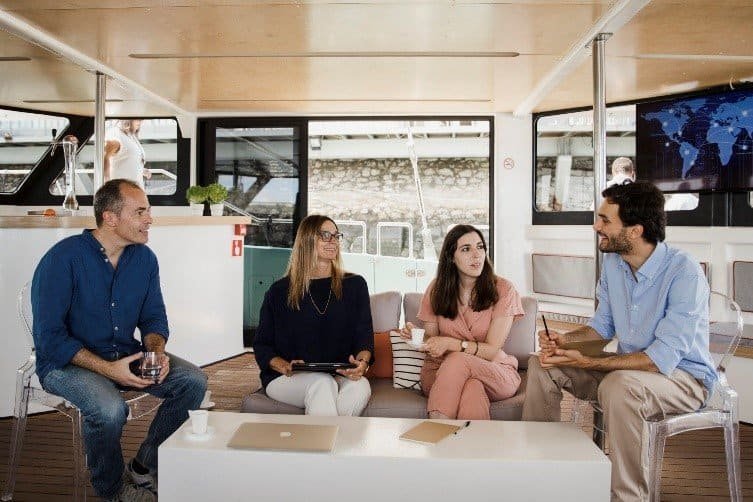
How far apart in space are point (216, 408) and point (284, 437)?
2415 millimetres

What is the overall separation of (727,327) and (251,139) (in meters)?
5.11

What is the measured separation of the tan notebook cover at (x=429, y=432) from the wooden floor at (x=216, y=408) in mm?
1068

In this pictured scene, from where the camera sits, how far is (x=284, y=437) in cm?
238

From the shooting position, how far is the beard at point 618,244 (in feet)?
9.78

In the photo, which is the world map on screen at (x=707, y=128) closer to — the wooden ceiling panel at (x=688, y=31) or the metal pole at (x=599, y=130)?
the wooden ceiling panel at (x=688, y=31)

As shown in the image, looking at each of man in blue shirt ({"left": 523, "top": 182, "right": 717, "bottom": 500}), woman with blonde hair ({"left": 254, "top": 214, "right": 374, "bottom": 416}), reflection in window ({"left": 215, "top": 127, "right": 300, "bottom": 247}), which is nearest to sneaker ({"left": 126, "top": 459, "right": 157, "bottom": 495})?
woman with blonde hair ({"left": 254, "top": 214, "right": 374, "bottom": 416})

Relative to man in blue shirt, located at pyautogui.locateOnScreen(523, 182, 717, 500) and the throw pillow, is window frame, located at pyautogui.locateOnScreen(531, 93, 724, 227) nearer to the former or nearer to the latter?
man in blue shirt, located at pyautogui.locateOnScreen(523, 182, 717, 500)

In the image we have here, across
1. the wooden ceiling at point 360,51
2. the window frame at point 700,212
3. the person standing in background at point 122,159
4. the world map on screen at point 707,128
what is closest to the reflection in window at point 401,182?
Answer: the window frame at point 700,212

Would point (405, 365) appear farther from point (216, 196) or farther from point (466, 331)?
point (216, 196)

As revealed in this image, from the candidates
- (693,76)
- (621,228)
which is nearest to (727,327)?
(621,228)

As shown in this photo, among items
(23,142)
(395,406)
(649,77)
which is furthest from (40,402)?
(23,142)

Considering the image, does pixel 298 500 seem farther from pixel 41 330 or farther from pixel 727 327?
pixel 727 327

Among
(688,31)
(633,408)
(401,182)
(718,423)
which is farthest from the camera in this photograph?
(401,182)

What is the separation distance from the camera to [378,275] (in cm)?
886
